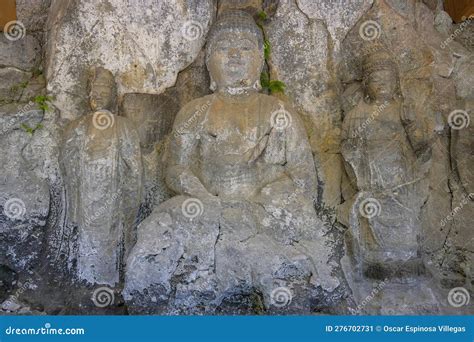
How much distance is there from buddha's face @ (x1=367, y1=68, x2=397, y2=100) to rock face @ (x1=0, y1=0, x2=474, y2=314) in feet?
0.09

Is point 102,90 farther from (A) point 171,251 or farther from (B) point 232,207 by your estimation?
(A) point 171,251

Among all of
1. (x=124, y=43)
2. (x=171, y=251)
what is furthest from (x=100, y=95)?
(x=171, y=251)

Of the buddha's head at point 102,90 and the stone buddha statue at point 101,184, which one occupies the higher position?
the buddha's head at point 102,90

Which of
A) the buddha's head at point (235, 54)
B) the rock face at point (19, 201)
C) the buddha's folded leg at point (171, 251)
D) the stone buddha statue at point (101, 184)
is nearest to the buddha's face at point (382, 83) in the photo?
the buddha's head at point (235, 54)

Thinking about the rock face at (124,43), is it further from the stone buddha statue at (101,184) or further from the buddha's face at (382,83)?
the buddha's face at (382,83)

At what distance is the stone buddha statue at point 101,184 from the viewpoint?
542 cm

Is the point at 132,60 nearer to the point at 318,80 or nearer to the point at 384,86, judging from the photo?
the point at 318,80

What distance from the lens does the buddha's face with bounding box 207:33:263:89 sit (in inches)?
221

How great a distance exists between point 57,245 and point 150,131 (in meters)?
1.34

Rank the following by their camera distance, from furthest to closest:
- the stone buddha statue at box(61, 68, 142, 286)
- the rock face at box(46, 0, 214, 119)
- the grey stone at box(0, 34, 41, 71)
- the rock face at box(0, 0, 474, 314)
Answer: the grey stone at box(0, 34, 41, 71) → the rock face at box(46, 0, 214, 119) → the stone buddha statue at box(61, 68, 142, 286) → the rock face at box(0, 0, 474, 314)

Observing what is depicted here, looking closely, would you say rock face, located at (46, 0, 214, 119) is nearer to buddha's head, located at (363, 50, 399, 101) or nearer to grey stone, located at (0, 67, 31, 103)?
grey stone, located at (0, 67, 31, 103)

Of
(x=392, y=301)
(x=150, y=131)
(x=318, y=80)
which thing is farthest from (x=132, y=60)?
(x=392, y=301)

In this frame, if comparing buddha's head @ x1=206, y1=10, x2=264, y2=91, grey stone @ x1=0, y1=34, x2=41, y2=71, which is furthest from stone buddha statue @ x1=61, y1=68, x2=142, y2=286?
grey stone @ x1=0, y1=34, x2=41, y2=71

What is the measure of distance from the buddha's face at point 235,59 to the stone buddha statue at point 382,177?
3.26 feet
